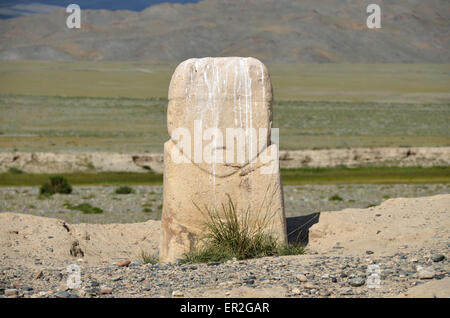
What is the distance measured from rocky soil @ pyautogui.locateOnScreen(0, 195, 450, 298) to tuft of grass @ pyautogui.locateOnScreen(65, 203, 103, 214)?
→ 5.31 m

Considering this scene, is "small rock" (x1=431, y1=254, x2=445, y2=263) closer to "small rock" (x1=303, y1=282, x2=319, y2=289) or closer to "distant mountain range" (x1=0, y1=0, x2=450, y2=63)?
"small rock" (x1=303, y1=282, x2=319, y2=289)

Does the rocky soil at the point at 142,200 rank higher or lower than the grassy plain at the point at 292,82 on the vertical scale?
higher

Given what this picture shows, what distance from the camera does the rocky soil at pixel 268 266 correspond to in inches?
268

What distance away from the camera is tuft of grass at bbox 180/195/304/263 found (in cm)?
867

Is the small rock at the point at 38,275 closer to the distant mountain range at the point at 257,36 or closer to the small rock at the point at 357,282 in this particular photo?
the small rock at the point at 357,282

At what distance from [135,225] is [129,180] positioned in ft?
37.6

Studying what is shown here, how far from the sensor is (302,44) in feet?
407

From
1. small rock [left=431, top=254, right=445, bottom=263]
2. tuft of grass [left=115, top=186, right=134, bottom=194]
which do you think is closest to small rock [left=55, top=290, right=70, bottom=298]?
small rock [left=431, top=254, right=445, bottom=263]

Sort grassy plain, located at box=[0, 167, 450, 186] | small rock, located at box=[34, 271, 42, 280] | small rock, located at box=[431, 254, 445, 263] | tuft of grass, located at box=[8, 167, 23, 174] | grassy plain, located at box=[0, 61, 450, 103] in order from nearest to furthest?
small rock, located at box=[431, 254, 445, 263] < small rock, located at box=[34, 271, 42, 280] < grassy plain, located at box=[0, 167, 450, 186] < tuft of grass, located at box=[8, 167, 23, 174] < grassy plain, located at box=[0, 61, 450, 103]

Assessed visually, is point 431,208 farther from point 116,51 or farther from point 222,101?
point 116,51

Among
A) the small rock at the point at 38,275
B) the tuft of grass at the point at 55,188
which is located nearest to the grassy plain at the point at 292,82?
the tuft of grass at the point at 55,188

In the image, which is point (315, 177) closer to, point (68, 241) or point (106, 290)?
point (68, 241)

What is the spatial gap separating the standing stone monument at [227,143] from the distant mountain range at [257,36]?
109m
